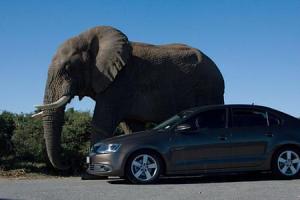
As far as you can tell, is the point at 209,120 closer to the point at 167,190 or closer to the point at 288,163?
the point at 288,163

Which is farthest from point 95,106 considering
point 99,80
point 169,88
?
point 169,88

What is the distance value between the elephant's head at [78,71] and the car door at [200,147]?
3.82 meters

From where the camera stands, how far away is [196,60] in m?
16.8

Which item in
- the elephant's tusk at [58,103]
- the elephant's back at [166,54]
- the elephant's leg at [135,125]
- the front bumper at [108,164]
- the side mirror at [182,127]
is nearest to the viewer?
the front bumper at [108,164]

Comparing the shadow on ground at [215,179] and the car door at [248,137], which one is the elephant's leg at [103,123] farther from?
the car door at [248,137]

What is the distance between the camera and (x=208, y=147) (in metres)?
12.0

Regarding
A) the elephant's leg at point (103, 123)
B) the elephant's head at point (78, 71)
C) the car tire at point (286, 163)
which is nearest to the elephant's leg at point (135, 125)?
the elephant's leg at point (103, 123)

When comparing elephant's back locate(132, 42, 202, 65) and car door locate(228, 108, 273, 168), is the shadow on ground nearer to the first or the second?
car door locate(228, 108, 273, 168)

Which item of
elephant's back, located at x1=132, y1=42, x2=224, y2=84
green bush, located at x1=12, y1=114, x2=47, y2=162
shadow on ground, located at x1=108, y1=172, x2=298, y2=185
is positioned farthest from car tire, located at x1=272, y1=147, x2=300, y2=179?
green bush, located at x1=12, y1=114, x2=47, y2=162

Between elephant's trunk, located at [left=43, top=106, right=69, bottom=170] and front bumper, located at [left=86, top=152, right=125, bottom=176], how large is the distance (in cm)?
271

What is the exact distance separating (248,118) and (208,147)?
1.14m

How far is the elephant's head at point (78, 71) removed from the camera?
49.3 feet

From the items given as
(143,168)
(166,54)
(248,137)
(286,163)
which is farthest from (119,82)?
(286,163)

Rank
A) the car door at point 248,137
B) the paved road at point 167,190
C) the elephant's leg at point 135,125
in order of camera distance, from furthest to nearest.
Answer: the elephant's leg at point 135,125 → the car door at point 248,137 → the paved road at point 167,190
